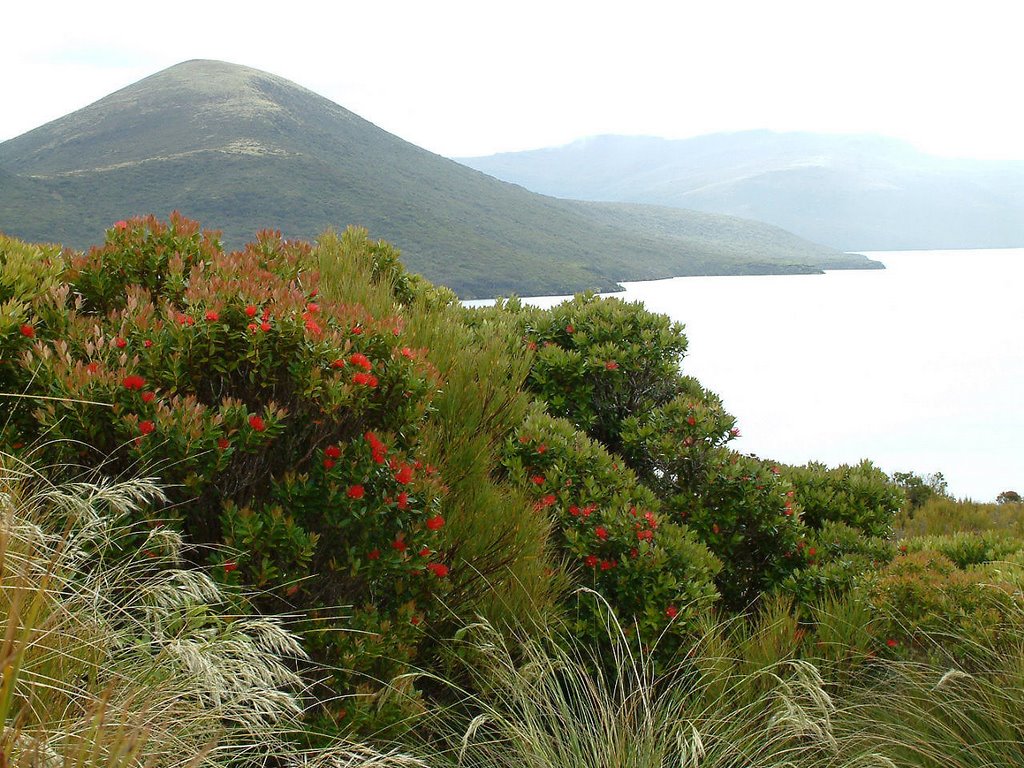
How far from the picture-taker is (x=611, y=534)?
543cm

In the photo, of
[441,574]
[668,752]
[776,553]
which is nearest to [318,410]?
[441,574]

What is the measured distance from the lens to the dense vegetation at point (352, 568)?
2.78 m

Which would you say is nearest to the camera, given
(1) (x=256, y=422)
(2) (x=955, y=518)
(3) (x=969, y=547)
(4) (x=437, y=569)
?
(1) (x=256, y=422)

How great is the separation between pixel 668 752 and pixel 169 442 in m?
2.79

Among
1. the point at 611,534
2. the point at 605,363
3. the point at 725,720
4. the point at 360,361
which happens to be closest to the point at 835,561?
the point at 611,534

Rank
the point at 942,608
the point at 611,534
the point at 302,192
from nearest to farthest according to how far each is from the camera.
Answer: the point at 942,608 → the point at 611,534 → the point at 302,192

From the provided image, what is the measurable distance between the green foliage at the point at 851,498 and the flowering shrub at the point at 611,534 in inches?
78.8

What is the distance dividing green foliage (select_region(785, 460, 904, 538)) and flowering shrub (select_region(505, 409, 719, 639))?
2002mm

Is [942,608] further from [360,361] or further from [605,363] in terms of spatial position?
[360,361]

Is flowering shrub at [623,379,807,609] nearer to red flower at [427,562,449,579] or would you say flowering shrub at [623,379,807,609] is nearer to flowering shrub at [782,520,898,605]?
flowering shrub at [782,520,898,605]

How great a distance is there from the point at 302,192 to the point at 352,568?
100 m

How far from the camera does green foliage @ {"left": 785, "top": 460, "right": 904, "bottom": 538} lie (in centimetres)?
705

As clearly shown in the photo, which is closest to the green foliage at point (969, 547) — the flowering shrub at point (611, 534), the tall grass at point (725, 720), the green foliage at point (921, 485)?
the tall grass at point (725, 720)

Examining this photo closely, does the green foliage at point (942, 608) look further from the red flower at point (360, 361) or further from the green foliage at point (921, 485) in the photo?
the green foliage at point (921, 485)
